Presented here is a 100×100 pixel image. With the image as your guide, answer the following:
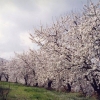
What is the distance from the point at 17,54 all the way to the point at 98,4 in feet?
172

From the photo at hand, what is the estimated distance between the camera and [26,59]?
232 ft

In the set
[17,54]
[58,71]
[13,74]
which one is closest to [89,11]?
[58,71]

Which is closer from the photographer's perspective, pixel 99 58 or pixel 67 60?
pixel 99 58

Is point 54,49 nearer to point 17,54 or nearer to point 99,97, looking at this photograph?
point 99,97

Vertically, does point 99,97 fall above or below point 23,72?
below

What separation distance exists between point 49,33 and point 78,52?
32.7 feet

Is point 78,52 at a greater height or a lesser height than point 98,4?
lesser

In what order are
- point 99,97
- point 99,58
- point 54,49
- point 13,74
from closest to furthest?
point 99,58
point 99,97
point 54,49
point 13,74

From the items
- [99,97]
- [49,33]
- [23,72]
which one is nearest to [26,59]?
[23,72]

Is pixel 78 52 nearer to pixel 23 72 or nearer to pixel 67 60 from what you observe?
pixel 67 60

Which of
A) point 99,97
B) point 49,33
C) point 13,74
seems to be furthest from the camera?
point 13,74

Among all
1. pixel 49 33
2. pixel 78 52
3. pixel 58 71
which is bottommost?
pixel 58 71

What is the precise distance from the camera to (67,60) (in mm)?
25781

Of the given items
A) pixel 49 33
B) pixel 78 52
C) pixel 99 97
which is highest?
pixel 49 33
